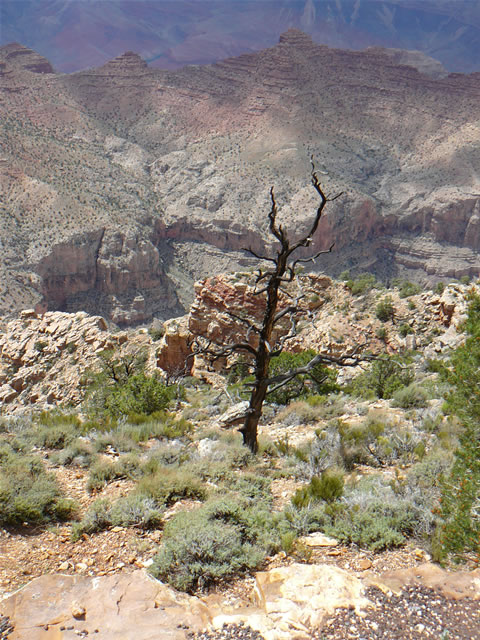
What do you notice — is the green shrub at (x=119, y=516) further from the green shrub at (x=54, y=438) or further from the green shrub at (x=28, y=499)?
the green shrub at (x=54, y=438)

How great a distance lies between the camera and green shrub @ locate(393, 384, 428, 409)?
33.7 feet

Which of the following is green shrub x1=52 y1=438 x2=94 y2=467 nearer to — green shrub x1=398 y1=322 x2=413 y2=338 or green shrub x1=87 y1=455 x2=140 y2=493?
green shrub x1=87 y1=455 x2=140 y2=493

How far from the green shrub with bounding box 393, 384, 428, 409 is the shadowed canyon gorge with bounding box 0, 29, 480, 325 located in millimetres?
45135

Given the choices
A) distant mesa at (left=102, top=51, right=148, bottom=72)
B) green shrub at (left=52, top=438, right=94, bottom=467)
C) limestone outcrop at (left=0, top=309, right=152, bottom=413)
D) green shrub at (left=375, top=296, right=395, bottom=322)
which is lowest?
limestone outcrop at (left=0, top=309, right=152, bottom=413)

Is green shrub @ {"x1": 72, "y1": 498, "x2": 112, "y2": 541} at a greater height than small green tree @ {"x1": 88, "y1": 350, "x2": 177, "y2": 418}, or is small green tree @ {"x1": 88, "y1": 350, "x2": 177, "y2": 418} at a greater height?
green shrub @ {"x1": 72, "y1": 498, "x2": 112, "y2": 541}

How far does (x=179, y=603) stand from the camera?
11.8 feet

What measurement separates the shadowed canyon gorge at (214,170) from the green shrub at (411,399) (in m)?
45.1

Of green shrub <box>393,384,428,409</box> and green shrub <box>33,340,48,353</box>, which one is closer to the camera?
green shrub <box>393,384,428,409</box>

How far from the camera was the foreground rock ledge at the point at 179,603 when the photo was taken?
126 inches

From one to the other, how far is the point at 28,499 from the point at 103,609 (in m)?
1.95

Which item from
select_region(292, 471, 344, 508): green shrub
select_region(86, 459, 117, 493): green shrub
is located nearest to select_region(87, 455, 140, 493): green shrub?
select_region(86, 459, 117, 493): green shrub

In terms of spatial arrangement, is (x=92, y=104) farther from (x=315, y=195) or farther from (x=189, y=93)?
(x=315, y=195)

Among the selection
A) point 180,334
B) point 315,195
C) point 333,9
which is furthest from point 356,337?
point 333,9

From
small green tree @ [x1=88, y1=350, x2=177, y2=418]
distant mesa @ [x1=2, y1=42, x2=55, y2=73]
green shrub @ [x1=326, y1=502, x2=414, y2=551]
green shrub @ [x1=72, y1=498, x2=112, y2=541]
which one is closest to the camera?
green shrub @ [x1=326, y1=502, x2=414, y2=551]
